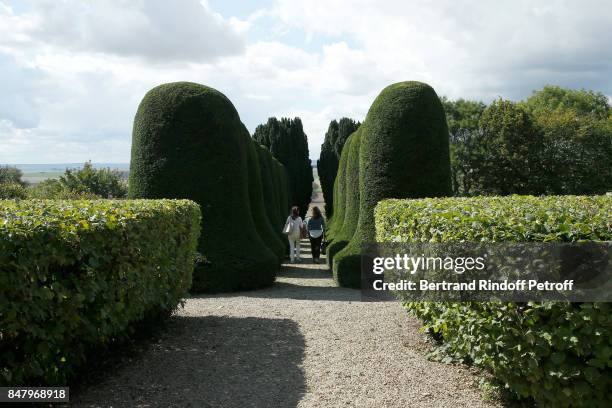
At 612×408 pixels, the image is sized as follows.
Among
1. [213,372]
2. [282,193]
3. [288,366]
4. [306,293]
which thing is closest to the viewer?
[213,372]

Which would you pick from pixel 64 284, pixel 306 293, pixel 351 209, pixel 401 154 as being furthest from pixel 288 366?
pixel 351 209

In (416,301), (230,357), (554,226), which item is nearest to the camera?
(554,226)

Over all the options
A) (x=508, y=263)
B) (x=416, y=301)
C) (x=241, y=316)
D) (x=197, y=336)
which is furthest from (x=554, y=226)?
(x=241, y=316)

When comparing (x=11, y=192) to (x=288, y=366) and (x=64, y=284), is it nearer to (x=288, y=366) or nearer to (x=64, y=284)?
(x=288, y=366)

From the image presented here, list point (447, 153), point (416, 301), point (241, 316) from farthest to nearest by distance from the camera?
point (447, 153), point (241, 316), point (416, 301)

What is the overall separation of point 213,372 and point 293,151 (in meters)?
30.2

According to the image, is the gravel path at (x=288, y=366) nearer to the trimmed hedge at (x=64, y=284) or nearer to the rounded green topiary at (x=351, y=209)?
the trimmed hedge at (x=64, y=284)

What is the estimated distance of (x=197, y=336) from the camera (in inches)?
255

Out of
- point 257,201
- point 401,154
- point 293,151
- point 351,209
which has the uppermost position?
point 293,151

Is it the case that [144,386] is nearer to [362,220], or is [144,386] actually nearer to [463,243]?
[463,243]

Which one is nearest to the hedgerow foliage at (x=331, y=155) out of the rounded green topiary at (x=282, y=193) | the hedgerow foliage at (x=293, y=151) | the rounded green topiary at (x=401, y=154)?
the hedgerow foliage at (x=293, y=151)

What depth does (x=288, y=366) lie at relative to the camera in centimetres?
544

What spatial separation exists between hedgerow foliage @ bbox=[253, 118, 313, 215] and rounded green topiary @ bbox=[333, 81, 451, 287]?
916 inches

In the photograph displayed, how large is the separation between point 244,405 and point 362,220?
697cm
